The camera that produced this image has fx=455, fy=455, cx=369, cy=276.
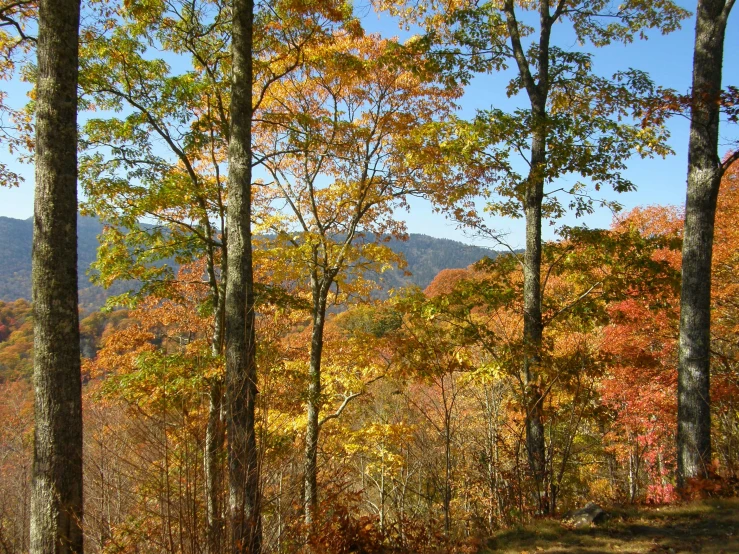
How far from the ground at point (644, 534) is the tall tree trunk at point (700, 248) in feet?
3.10

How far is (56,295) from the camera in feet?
12.4

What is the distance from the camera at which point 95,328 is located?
4438 cm

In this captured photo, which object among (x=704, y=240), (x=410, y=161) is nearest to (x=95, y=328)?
(x=410, y=161)

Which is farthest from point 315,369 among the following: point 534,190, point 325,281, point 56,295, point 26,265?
point 26,265

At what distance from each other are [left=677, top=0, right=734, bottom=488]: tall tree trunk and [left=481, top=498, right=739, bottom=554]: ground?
944 mm

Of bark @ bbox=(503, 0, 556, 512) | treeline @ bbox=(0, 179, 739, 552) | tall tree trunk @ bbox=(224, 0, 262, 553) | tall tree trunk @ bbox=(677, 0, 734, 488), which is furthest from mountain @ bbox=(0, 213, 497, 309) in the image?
tall tree trunk @ bbox=(224, 0, 262, 553)

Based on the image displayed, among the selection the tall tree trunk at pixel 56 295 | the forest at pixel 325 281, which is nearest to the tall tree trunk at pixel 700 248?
the forest at pixel 325 281

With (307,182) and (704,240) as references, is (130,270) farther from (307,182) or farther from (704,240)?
(704,240)

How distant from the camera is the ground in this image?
12.2 feet

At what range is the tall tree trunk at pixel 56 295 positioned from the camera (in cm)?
365

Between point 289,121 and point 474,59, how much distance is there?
10.2 ft

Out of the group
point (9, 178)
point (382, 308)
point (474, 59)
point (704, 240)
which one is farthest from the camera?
point (382, 308)

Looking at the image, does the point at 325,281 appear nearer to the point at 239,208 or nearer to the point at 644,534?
the point at 239,208

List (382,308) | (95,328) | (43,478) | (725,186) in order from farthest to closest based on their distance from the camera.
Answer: (95,328) < (725,186) < (382,308) < (43,478)
